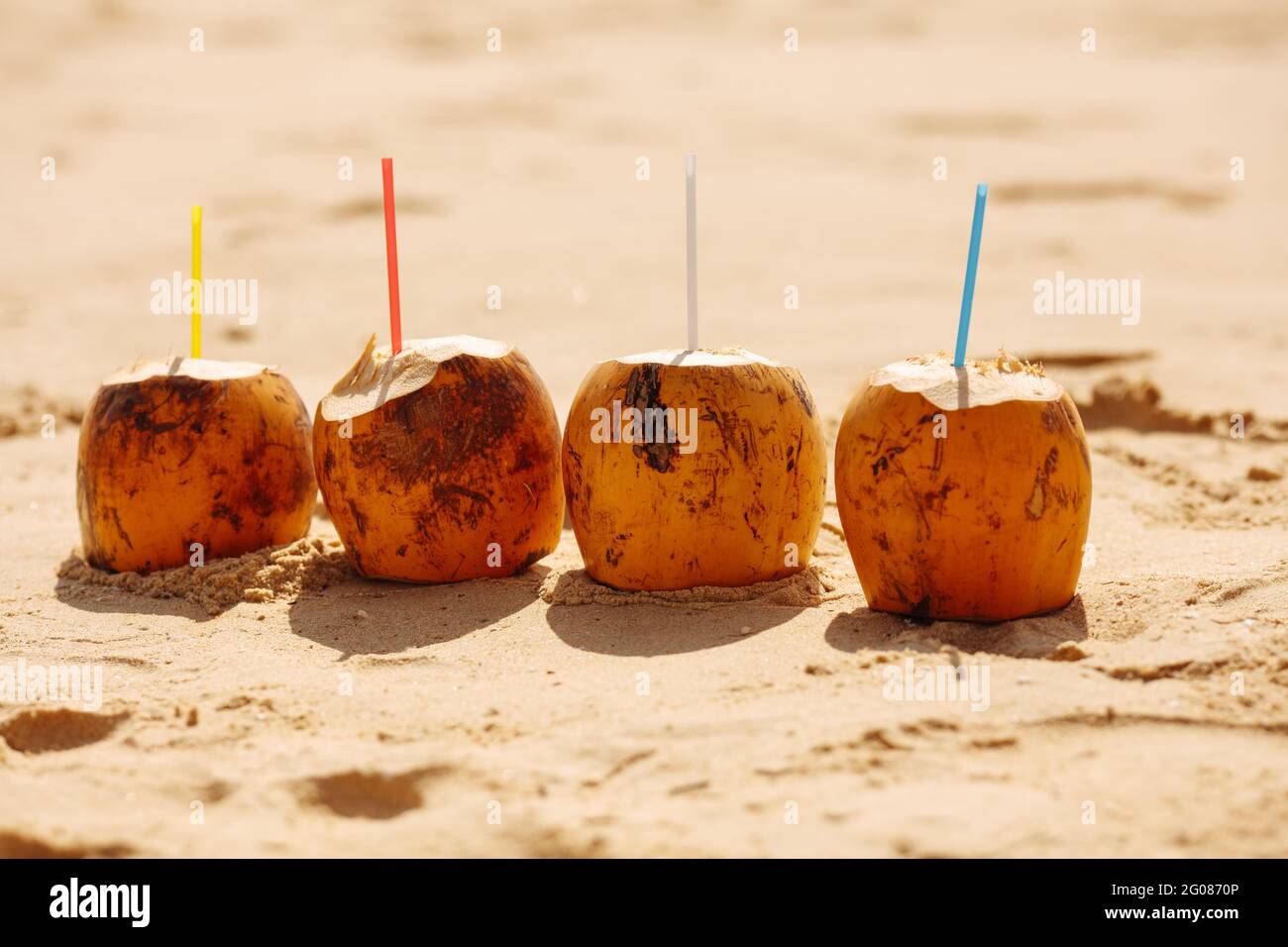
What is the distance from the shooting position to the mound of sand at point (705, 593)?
333 cm

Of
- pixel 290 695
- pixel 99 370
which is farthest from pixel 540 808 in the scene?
pixel 99 370

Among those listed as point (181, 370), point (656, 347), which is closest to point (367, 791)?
point (181, 370)

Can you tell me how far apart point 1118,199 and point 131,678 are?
7041 millimetres

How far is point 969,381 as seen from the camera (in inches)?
122

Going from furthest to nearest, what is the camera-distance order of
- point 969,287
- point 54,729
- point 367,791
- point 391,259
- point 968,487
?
point 391,259 → point 969,287 → point 968,487 → point 54,729 → point 367,791

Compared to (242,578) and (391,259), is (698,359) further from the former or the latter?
(242,578)

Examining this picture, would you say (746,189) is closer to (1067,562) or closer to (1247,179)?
(1247,179)

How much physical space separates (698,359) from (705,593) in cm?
53

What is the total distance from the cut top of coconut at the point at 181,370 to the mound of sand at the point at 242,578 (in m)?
0.46

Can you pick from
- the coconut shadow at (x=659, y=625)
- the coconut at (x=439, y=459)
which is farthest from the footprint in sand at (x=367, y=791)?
the coconut at (x=439, y=459)

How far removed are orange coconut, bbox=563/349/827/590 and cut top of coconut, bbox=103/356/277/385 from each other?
92 centimetres

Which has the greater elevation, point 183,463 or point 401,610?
point 183,463

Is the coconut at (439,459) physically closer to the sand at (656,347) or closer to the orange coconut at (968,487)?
the sand at (656,347)

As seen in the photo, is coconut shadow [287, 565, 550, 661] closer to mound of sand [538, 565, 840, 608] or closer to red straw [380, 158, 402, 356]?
mound of sand [538, 565, 840, 608]
